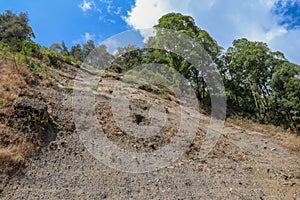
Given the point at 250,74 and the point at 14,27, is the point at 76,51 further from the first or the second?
the point at 250,74

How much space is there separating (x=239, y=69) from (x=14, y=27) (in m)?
20.1

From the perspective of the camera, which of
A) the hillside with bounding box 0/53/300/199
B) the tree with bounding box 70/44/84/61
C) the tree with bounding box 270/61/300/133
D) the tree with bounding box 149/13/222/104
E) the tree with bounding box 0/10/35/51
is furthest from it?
the tree with bounding box 70/44/84/61

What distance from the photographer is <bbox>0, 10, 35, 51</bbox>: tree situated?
18875 mm

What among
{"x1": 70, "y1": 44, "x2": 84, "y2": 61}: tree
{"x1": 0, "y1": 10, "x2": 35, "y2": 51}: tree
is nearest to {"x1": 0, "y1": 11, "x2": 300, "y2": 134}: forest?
{"x1": 0, "y1": 10, "x2": 35, "y2": 51}: tree

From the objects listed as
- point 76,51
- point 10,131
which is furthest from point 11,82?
point 76,51

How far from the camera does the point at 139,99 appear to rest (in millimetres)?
10242

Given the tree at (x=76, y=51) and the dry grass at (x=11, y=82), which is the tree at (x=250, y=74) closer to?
the dry grass at (x=11, y=82)

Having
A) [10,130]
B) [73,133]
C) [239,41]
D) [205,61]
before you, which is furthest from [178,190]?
[239,41]

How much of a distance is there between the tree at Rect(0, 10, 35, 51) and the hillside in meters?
13.4

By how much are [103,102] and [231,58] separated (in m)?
14.1

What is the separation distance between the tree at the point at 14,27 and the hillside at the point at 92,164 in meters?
13.4

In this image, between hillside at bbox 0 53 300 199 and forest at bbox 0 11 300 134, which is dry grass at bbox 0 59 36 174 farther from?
forest at bbox 0 11 300 134

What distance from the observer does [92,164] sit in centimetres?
507

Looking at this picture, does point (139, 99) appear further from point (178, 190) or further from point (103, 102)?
point (178, 190)
